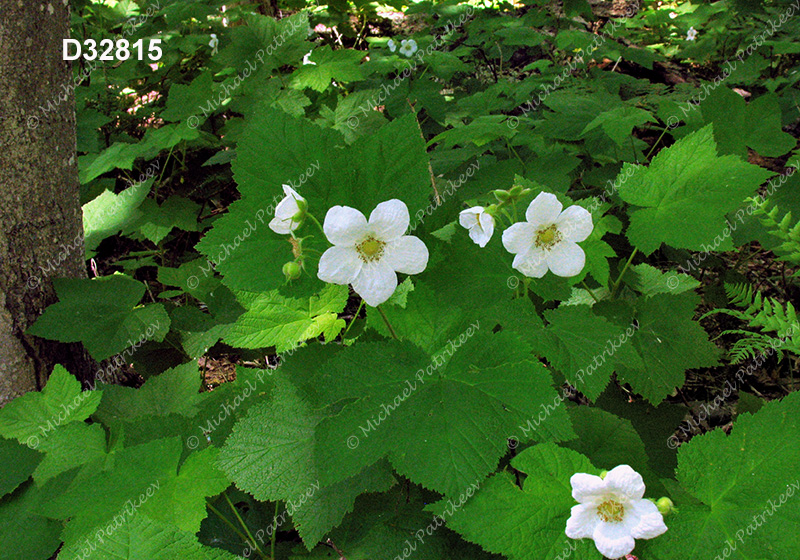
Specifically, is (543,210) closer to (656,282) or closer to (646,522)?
(646,522)

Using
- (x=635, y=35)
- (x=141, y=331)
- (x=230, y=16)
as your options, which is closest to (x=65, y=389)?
(x=141, y=331)

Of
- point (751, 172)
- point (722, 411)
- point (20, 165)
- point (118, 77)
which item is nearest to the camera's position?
point (751, 172)

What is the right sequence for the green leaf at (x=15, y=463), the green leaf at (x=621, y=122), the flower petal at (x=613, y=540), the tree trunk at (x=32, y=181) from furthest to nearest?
the green leaf at (x=621, y=122) → the tree trunk at (x=32, y=181) → the green leaf at (x=15, y=463) → the flower petal at (x=613, y=540)

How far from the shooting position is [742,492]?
1.08m

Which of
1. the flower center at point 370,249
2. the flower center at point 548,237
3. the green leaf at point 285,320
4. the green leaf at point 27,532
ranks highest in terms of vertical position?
the flower center at point 370,249

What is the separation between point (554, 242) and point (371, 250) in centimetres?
44

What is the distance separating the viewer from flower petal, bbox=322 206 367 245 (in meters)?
1.03

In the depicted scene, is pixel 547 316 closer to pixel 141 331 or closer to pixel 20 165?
pixel 141 331

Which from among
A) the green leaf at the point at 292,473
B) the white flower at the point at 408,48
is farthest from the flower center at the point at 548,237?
the white flower at the point at 408,48

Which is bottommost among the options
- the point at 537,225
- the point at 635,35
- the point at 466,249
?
the point at 635,35

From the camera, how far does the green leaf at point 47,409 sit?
1724 millimetres

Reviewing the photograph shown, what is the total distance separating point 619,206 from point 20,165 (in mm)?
2359

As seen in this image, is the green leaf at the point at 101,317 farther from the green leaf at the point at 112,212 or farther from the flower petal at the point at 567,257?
the flower petal at the point at 567,257

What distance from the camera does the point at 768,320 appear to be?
159 cm
